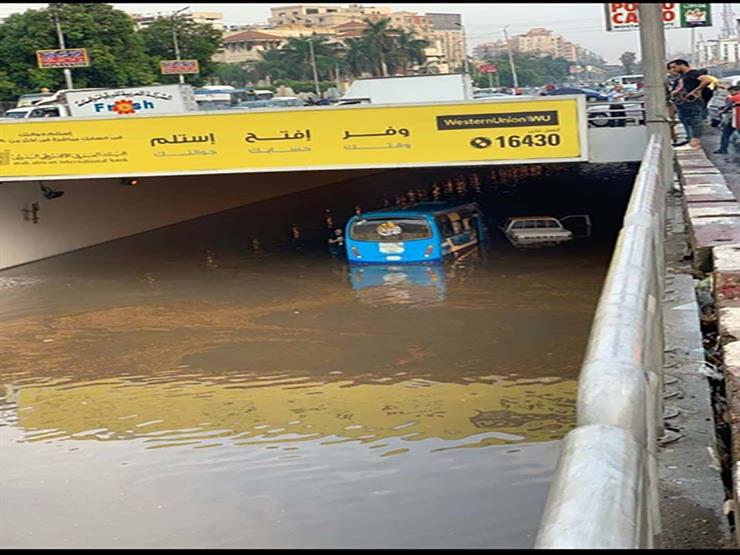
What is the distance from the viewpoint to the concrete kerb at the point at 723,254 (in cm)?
395

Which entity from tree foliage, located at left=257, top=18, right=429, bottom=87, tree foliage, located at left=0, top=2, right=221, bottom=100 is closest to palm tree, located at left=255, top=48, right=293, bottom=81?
tree foliage, located at left=257, top=18, right=429, bottom=87

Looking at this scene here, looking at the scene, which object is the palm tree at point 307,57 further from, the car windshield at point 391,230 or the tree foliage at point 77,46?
the car windshield at point 391,230

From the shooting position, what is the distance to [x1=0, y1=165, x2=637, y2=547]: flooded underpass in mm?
9812

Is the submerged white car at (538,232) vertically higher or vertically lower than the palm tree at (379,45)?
lower

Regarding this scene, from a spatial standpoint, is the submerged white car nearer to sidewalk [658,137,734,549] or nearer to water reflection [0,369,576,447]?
water reflection [0,369,576,447]

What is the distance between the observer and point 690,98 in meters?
16.2

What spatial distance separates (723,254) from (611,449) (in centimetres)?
467

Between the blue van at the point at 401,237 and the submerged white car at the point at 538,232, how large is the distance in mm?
1679

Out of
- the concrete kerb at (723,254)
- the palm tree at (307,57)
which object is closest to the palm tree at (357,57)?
the palm tree at (307,57)

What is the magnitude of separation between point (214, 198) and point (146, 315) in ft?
44.7

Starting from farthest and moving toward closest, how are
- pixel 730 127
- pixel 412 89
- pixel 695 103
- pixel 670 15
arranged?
pixel 412 89 < pixel 670 15 < pixel 730 127 < pixel 695 103

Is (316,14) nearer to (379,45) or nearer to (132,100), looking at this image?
(379,45)

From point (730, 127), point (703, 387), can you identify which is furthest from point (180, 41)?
point (703, 387)

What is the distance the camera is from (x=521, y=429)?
1192 cm
